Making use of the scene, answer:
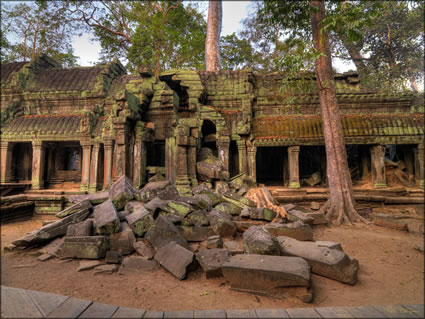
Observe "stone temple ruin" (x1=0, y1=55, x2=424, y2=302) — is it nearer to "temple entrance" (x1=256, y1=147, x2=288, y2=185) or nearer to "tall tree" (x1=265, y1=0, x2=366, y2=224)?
"temple entrance" (x1=256, y1=147, x2=288, y2=185)

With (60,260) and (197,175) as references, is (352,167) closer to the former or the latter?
(197,175)

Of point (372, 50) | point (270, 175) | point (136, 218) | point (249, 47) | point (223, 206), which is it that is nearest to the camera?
point (136, 218)

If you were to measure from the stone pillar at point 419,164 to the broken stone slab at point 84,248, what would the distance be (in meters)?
10.2

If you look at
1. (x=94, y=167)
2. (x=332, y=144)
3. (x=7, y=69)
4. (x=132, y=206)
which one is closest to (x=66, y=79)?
(x=7, y=69)

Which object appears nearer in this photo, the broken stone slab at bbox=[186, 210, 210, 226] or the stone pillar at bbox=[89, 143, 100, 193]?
the broken stone slab at bbox=[186, 210, 210, 226]

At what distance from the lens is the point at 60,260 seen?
3.38m

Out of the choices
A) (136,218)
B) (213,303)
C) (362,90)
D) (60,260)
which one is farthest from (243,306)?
(362,90)

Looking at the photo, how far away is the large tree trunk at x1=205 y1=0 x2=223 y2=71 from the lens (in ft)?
46.8

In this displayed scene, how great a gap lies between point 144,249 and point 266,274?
2.07 m

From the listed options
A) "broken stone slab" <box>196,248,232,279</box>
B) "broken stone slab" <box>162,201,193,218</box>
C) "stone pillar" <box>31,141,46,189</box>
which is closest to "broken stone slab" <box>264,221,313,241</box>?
"broken stone slab" <box>196,248,232,279</box>

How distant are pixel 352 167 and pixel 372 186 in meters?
1.82

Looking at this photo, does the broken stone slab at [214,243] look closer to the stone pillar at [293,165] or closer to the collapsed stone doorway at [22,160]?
the stone pillar at [293,165]

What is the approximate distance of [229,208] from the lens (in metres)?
5.23

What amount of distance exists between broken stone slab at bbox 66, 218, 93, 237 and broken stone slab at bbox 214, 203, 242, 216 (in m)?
2.62
